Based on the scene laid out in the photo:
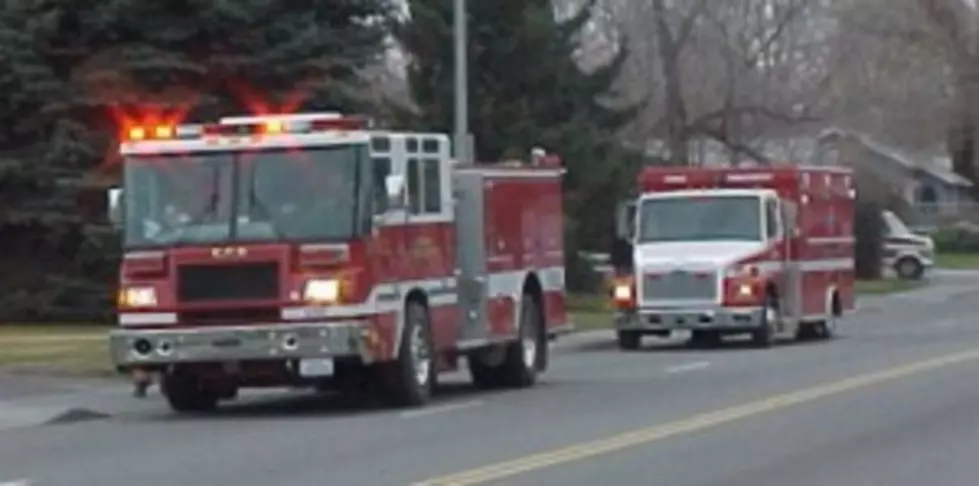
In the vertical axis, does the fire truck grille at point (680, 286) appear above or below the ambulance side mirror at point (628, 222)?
below

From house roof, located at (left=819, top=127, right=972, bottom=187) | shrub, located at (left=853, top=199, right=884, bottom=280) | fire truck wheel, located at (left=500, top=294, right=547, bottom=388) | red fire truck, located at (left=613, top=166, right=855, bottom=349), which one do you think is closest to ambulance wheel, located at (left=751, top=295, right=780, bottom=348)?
red fire truck, located at (left=613, top=166, right=855, bottom=349)

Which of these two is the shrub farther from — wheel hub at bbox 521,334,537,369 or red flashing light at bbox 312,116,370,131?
red flashing light at bbox 312,116,370,131

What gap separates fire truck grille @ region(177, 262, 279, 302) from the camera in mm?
25188

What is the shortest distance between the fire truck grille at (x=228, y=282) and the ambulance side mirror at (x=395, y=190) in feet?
4.31

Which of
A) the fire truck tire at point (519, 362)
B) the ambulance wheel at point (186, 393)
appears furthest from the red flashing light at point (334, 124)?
the fire truck tire at point (519, 362)

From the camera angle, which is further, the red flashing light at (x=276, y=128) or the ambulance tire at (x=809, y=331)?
the ambulance tire at (x=809, y=331)

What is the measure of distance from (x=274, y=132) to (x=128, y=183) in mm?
1522

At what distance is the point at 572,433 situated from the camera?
73.0 ft

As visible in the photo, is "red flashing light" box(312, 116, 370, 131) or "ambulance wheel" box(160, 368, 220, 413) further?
"ambulance wheel" box(160, 368, 220, 413)

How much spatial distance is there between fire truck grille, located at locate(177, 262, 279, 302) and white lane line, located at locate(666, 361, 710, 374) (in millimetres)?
8592

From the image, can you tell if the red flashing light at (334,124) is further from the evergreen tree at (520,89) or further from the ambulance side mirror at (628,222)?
the evergreen tree at (520,89)

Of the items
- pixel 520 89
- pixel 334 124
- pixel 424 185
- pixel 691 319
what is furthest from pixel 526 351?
pixel 520 89

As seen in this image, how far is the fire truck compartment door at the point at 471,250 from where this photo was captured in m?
28.3

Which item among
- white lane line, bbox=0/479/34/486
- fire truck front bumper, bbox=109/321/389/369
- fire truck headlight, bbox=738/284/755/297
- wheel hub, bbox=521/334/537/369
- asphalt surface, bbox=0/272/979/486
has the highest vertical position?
fire truck headlight, bbox=738/284/755/297
